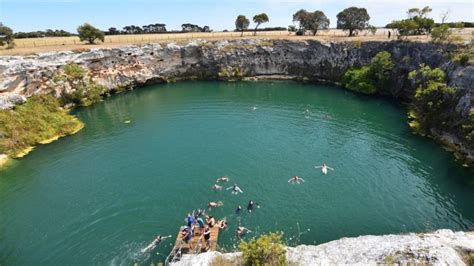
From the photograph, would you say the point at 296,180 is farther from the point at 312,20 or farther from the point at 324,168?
the point at 312,20

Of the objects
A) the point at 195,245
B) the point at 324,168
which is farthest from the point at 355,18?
the point at 195,245

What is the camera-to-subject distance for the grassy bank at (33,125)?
155 feet

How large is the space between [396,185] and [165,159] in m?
28.7

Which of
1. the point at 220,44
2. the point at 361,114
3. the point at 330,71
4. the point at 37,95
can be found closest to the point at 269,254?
the point at 361,114

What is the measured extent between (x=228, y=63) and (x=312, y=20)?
36707mm

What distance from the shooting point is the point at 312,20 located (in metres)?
112

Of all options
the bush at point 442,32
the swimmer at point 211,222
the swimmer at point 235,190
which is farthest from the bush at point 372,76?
the swimmer at point 211,222

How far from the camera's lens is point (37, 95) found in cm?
6191

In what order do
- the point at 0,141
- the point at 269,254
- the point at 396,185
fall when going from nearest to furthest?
the point at 269,254
the point at 396,185
the point at 0,141

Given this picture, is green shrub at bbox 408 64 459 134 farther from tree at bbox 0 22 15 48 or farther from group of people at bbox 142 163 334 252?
tree at bbox 0 22 15 48

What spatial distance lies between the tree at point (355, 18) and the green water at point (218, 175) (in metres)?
49.8

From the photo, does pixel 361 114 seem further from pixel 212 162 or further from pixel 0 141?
pixel 0 141

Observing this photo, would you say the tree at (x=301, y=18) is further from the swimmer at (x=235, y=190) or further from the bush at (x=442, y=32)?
the swimmer at (x=235, y=190)

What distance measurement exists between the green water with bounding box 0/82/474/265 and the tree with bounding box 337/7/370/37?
49823mm
